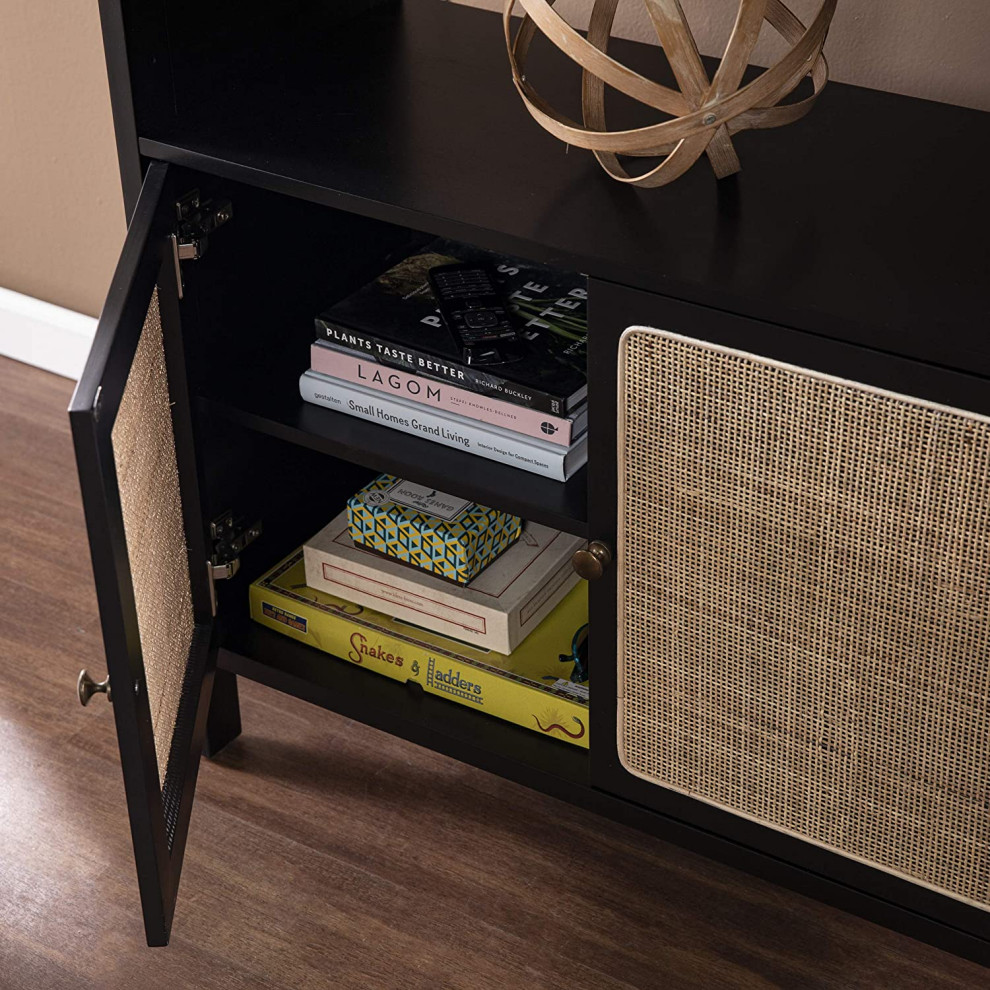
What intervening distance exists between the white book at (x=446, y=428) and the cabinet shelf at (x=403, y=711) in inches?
10.7

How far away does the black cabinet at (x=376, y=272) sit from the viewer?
3.26 feet

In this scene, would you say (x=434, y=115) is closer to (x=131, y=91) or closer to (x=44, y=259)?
(x=131, y=91)

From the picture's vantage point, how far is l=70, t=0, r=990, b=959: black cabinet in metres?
0.99

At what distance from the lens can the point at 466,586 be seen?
4.55ft

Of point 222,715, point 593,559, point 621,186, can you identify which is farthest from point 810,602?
point 222,715

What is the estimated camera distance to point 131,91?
1.18 m

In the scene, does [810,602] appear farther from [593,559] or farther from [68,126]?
[68,126]

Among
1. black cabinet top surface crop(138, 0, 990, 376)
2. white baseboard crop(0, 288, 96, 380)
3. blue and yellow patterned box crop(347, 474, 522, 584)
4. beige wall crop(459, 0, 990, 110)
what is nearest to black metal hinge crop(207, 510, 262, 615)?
blue and yellow patterned box crop(347, 474, 522, 584)

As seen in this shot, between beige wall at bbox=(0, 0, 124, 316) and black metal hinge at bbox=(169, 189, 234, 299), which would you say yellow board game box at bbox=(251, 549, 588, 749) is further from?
beige wall at bbox=(0, 0, 124, 316)

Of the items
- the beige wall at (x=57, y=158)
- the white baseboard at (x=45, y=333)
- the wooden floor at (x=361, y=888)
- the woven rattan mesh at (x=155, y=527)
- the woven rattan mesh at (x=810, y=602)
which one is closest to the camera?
the woven rattan mesh at (x=810, y=602)

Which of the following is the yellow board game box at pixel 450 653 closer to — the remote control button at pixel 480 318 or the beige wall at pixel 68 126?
the remote control button at pixel 480 318

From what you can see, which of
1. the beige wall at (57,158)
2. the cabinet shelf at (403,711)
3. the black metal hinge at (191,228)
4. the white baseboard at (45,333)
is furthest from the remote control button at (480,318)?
the white baseboard at (45,333)

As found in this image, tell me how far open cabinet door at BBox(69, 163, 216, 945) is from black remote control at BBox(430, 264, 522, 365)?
0.24m

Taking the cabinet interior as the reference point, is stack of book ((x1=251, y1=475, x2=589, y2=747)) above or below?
below
